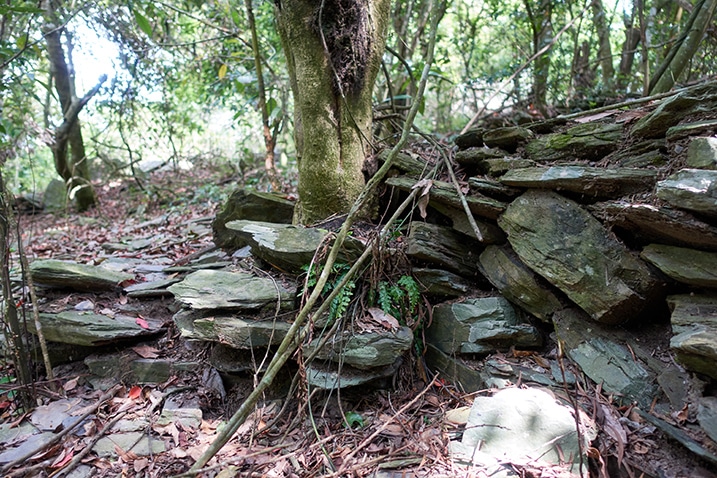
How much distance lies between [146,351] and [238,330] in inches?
39.2

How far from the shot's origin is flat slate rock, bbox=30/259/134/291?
3.71m

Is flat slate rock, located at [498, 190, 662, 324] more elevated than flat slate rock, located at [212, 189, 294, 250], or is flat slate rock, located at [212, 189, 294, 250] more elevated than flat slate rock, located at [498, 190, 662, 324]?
flat slate rock, located at [212, 189, 294, 250]

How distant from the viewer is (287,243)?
3.28 m

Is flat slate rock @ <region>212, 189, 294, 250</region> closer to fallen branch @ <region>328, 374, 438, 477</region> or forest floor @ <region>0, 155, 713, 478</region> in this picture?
forest floor @ <region>0, 155, 713, 478</region>

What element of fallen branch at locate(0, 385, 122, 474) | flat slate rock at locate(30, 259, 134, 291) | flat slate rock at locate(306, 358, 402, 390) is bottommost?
fallen branch at locate(0, 385, 122, 474)

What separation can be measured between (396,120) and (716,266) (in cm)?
332

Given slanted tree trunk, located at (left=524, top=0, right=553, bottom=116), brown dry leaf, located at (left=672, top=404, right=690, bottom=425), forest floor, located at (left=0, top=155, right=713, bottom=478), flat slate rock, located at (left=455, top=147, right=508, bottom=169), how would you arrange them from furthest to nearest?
slanted tree trunk, located at (left=524, top=0, right=553, bottom=116), flat slate rock, located at (left=455, top=147, right=508, bottom=169), forest floor, located at (left=0, top=155, right=713, bottom=478), brown dry leaf, located at (left=672, top=404, right=690, bottom=425)

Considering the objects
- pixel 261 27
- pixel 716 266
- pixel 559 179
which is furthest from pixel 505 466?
pixel 261 27

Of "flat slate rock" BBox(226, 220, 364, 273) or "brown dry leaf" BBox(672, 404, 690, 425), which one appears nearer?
"brown dry leaf" BBox(672, 404, 690, 425)

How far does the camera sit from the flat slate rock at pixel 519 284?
2873mm

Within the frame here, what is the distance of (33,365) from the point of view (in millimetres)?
3484

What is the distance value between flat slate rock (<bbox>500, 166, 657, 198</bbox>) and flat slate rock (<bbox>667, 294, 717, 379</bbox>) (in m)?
0.68

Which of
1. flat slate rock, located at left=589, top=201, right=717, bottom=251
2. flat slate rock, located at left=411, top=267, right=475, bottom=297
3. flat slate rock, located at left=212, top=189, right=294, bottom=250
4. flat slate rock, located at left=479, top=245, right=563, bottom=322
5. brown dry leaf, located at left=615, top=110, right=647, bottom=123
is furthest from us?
flat slate rock, located at left=212, top=189, right=294, bottom=250

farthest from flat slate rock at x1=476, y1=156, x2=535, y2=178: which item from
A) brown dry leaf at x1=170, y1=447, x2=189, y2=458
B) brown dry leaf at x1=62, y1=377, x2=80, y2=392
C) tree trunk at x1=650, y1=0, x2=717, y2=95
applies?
brown dry leaf at x1=62, y1=377, x2=80, y2=392
